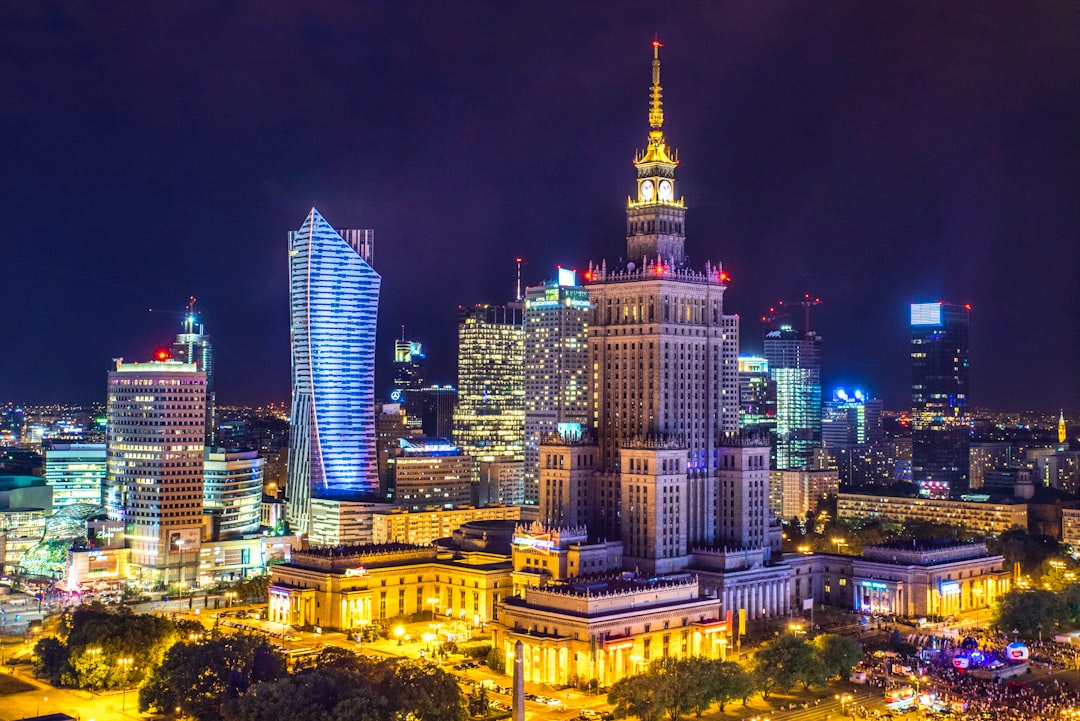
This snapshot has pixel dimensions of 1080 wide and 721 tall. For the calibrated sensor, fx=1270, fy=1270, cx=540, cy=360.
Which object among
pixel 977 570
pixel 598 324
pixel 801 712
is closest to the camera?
pixel 801 712

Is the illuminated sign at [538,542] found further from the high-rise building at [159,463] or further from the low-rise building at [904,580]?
the high-rise building at [159,463]

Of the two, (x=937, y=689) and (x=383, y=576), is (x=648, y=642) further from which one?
(x=383, y=576)

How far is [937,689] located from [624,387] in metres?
51.8

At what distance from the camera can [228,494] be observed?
19100cm

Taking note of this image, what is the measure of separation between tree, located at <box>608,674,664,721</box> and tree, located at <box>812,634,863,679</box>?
→ 1890cm

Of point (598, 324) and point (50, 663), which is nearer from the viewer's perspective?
point (50, 663)

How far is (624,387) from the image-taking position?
149 metres

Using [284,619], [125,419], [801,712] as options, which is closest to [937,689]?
[801,712]

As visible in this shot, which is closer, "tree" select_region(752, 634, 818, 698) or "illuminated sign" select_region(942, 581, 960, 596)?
"tree" select_region(752, 634, 818, 698)

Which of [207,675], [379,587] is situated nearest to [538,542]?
[379,587]

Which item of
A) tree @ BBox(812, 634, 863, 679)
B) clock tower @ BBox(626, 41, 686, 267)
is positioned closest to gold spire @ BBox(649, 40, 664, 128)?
clock tower @ BBox(626, 41, 686, 267)

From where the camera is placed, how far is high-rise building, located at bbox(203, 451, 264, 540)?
188000 mm

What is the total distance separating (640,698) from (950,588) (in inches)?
2851

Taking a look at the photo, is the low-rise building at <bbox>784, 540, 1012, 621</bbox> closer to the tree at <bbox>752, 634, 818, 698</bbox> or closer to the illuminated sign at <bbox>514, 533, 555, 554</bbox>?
the illuminated sign at <bbox>514, 533, 555, 554</bbox>
